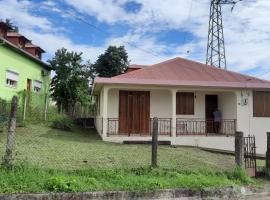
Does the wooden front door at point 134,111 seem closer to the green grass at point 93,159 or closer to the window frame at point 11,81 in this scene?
the green grass at point 93,159

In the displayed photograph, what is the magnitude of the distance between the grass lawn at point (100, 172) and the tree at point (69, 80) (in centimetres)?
1615

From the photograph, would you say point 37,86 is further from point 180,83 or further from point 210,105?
point 180,83

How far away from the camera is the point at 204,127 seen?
18.2 metres

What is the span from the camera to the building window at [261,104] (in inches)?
703

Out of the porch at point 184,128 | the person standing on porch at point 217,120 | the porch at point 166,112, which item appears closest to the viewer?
the porch at point 184,128

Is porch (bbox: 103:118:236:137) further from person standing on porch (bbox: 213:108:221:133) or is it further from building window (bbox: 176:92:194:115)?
building window (bbox: 176:92:194:115)

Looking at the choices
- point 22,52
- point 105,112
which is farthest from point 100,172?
point 22,52

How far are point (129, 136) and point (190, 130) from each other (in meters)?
3.27

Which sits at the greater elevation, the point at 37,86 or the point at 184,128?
the point at 37,86

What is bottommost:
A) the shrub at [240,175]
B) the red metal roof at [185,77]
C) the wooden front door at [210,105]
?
the shrub at [240,175]

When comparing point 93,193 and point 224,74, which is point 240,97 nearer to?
point 224,74

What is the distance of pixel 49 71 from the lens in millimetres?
31172

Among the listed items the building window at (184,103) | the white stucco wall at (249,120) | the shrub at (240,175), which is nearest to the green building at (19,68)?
the building window at (184,103)

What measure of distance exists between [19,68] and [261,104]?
15.4 m
